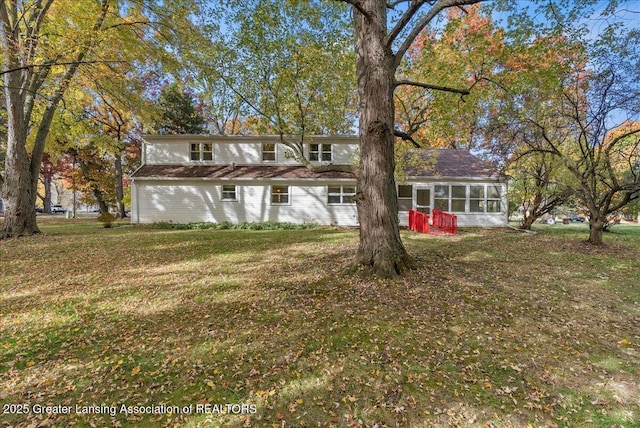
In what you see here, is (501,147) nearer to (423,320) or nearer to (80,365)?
(423,320)

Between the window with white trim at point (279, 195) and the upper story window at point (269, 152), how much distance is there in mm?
1994

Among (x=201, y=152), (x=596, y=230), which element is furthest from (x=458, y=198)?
(x=201, y=152)

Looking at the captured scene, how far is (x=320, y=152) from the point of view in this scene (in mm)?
16922

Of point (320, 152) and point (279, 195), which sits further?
point (320, 152)

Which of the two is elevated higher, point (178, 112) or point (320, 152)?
point (178, 112)

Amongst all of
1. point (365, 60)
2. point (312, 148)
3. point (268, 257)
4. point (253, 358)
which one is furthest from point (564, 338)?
point (312, 148)

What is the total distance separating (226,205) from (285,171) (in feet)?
12.9

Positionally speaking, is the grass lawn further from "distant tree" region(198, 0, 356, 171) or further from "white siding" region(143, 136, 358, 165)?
"white siding" region(143, 136, 358, 165)

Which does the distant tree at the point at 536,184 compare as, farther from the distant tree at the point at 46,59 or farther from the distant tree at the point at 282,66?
the distant tree at the point at 46,59

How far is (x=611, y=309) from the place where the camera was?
4.54 m

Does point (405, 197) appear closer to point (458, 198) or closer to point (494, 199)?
point (458, 198)

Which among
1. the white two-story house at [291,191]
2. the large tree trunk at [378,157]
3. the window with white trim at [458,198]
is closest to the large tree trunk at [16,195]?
the white two-story house at [291,191]

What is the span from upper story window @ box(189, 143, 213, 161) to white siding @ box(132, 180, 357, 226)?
1927 millimetres

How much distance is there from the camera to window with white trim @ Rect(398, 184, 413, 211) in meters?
16.6
